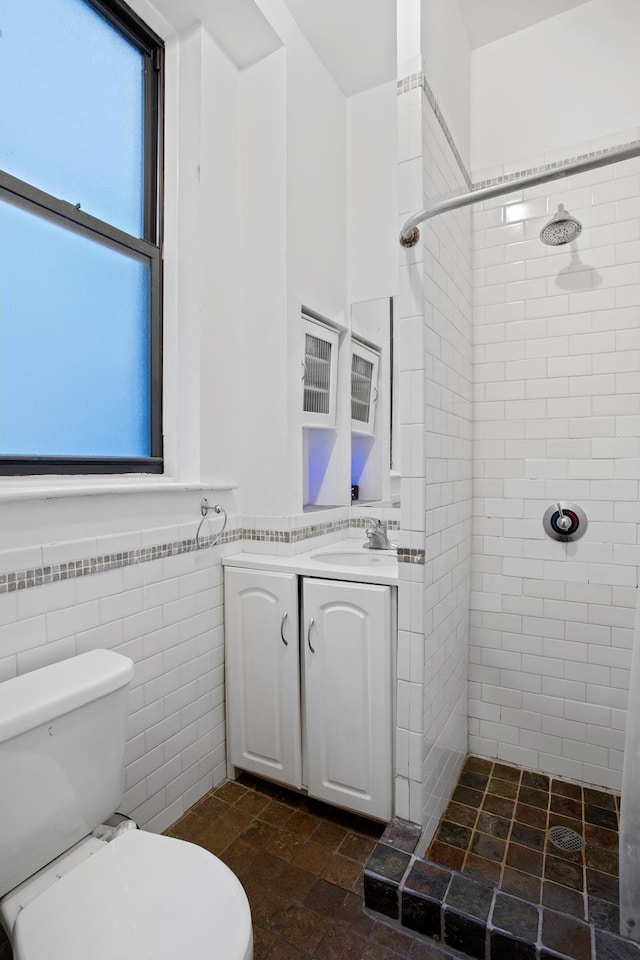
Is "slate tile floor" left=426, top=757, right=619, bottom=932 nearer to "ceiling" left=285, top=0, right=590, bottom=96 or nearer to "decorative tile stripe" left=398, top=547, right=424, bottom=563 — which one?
"decorative tile stripe" left=398, top=547, right=424, bottom=563

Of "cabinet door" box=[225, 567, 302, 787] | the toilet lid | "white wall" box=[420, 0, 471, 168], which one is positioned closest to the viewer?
the toilet lid

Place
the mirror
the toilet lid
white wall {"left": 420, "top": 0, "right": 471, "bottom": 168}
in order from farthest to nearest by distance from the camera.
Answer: the mirror, white wall {"left": 420, "top": 0, "right": 471, "bottom": 168}, the toilet lid

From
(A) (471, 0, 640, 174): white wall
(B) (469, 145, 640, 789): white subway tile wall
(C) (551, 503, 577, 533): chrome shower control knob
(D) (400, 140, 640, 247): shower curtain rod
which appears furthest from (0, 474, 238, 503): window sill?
(A) (471, 0, 640, 174): white wall

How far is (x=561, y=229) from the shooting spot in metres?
1.78

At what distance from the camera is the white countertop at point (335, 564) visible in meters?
1.64

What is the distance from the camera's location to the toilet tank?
1026mm

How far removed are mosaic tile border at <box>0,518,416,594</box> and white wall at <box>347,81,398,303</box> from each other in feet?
3.89

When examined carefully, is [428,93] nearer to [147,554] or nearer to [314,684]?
[147,554]

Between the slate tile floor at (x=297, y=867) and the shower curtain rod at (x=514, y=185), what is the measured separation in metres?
1.91

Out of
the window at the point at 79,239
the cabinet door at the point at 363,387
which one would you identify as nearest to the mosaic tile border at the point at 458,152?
the cabinet door at the point at 363,387

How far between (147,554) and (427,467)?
933 millimetres

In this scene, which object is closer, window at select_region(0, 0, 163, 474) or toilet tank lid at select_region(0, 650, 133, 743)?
toilet tank lid at select_region(0, 650, 133, 743)

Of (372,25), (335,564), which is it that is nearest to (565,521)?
(335,564)

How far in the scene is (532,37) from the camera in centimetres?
195
